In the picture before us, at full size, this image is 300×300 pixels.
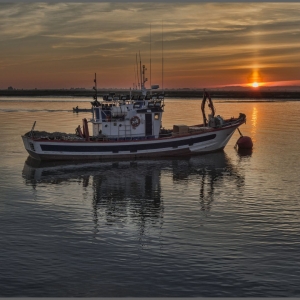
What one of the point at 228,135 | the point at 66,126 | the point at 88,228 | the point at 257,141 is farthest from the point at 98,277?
the point at 66,126

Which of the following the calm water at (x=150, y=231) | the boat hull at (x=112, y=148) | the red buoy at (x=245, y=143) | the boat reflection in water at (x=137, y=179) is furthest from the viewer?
the red buoy at (x=245, y=143)

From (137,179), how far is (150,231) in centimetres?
1099

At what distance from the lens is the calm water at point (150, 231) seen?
13.9 m

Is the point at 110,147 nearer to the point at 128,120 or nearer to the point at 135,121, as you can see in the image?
the point at 128,120

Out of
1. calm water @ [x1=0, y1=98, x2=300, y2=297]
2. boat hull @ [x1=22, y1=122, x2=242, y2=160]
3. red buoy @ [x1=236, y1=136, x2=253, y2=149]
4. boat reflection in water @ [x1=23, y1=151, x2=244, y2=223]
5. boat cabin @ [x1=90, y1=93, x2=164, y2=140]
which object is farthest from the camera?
red buoy @ [x1=236, y1=136, x2=253, y2=149]

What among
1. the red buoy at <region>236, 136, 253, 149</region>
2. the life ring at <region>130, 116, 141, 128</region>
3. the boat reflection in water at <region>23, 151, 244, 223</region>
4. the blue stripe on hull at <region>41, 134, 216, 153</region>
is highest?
the life ring at <region>130, 116, 141, 128</region>

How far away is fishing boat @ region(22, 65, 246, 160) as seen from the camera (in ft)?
116

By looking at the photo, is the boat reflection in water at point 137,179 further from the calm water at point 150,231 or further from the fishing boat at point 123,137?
the fishing boat at point 123,137

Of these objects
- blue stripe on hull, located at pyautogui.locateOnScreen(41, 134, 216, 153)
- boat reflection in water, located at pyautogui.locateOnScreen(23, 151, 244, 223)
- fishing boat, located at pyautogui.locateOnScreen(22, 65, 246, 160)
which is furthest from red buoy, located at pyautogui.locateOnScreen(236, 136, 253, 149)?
blue stripe on hull, located at pyautogui.locateOnScreen(41, 134, 216, 153)

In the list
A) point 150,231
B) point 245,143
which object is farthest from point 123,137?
point 150,231

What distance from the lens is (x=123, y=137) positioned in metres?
37.0

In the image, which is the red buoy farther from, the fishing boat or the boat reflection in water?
the fishing boat

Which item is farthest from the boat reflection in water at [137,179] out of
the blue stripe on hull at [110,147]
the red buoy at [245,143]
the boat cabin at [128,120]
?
the red buoy at [245,143]

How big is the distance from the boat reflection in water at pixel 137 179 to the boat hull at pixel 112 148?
0.73 metres
